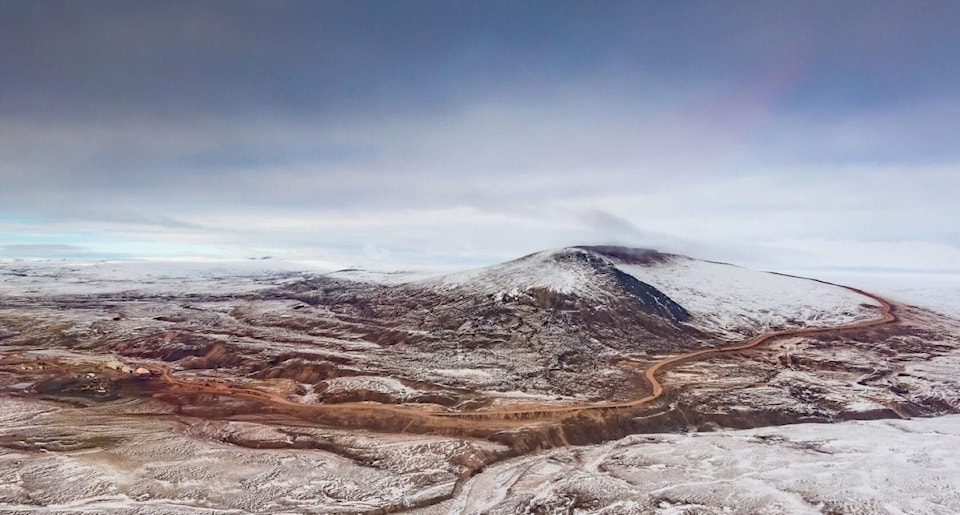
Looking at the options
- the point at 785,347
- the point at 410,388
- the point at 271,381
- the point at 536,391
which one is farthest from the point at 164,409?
the point at 785,347

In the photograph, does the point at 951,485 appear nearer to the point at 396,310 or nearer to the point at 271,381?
the point at 271,381

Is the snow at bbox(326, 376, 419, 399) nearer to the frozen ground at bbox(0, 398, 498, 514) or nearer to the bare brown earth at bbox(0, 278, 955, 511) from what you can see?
the bare brown earth at bbox(0, 278, 955, 511)

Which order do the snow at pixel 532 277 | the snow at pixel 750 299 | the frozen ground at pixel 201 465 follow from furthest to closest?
the snow at pixel 532 277 → the snow at pixel 750 299 → the frozen ground at pixel 201 465

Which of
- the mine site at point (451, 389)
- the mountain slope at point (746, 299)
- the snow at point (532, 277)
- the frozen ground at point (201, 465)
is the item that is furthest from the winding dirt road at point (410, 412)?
the mountain slope at point (746, 299)

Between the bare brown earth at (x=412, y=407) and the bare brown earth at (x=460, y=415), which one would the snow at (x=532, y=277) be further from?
the bare brown earth at (x=460, y=415)

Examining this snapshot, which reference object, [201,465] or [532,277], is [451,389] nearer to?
[201,465]

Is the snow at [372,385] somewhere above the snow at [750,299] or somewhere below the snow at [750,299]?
below

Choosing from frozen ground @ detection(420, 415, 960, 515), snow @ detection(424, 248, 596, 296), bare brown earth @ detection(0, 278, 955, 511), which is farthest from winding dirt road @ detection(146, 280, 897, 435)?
snow @ detection(424, 248, 596, 296)

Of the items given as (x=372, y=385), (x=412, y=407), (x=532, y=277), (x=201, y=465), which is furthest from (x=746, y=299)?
(x=201, y=465)
